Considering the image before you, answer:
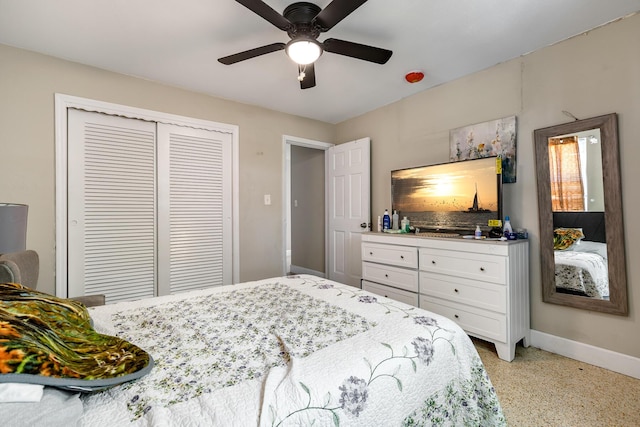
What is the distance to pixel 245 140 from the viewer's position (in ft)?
11.6

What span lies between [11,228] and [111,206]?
1844mm

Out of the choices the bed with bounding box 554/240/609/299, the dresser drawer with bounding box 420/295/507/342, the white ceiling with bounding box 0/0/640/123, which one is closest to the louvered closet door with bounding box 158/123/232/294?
the white ceiling with bounding box 0/0/640/123

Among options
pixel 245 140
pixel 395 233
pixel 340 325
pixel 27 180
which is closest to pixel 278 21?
pixel 340 325

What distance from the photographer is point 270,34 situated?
217 centimetres

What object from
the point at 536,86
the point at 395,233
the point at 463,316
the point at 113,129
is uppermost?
the point at 536,86

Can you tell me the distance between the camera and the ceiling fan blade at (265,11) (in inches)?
58.1

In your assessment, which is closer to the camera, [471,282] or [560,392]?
[560,392]

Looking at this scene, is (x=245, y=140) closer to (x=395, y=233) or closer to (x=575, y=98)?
(x=395, y=233)

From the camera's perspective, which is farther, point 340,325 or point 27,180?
point 27,180

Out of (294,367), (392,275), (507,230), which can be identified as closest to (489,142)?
(507,230)

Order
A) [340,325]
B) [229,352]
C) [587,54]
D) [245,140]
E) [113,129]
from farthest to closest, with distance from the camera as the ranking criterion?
[245,140], [113,129], [587,54], [340,325], [229,352]

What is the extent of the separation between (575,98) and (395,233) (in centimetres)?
182

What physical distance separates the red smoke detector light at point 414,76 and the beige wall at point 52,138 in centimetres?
172

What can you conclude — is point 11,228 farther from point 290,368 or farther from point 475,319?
point 475,319
